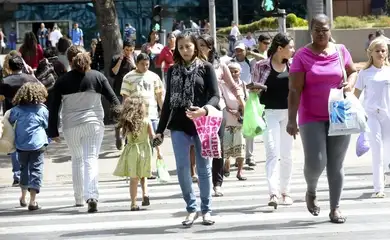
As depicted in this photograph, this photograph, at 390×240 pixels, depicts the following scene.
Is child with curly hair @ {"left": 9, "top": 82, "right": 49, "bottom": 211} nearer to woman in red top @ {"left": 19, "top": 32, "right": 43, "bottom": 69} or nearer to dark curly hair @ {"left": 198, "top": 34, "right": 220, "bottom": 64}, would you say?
dark curly hair @ {"left": 198, "top": 34, "right": 220, "bottom": 64}

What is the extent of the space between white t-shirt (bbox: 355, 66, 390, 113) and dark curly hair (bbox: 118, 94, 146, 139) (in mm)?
2544

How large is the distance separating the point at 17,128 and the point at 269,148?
2.99m

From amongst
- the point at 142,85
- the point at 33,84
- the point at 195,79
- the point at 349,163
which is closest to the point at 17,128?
the point at 33,84

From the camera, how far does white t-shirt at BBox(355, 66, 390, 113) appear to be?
1059cm

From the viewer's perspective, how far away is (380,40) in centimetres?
1052

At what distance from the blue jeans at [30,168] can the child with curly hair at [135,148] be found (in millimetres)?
1008

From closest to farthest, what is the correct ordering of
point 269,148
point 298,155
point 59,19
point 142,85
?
point 269,148 → point 142,85 → point 298,155 → point 59,19

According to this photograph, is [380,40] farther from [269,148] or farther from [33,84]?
[33,84]

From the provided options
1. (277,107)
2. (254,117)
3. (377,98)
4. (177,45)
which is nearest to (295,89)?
(177,45)

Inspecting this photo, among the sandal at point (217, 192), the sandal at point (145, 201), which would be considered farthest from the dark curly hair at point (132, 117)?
the sandal at point (217, 192)

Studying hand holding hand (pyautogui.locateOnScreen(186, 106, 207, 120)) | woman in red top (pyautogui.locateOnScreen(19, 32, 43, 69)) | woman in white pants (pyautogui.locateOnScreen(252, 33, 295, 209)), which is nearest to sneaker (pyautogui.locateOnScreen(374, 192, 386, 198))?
woman in white pants (pyautogui.locateOnScreen(252, 33, 295, 209))

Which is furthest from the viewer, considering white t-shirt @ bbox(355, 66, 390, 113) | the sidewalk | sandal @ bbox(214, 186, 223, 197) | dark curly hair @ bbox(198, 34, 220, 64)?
the sidewalk

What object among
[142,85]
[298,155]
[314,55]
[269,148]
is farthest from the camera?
[298,155]

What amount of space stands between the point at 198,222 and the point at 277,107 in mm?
1593
